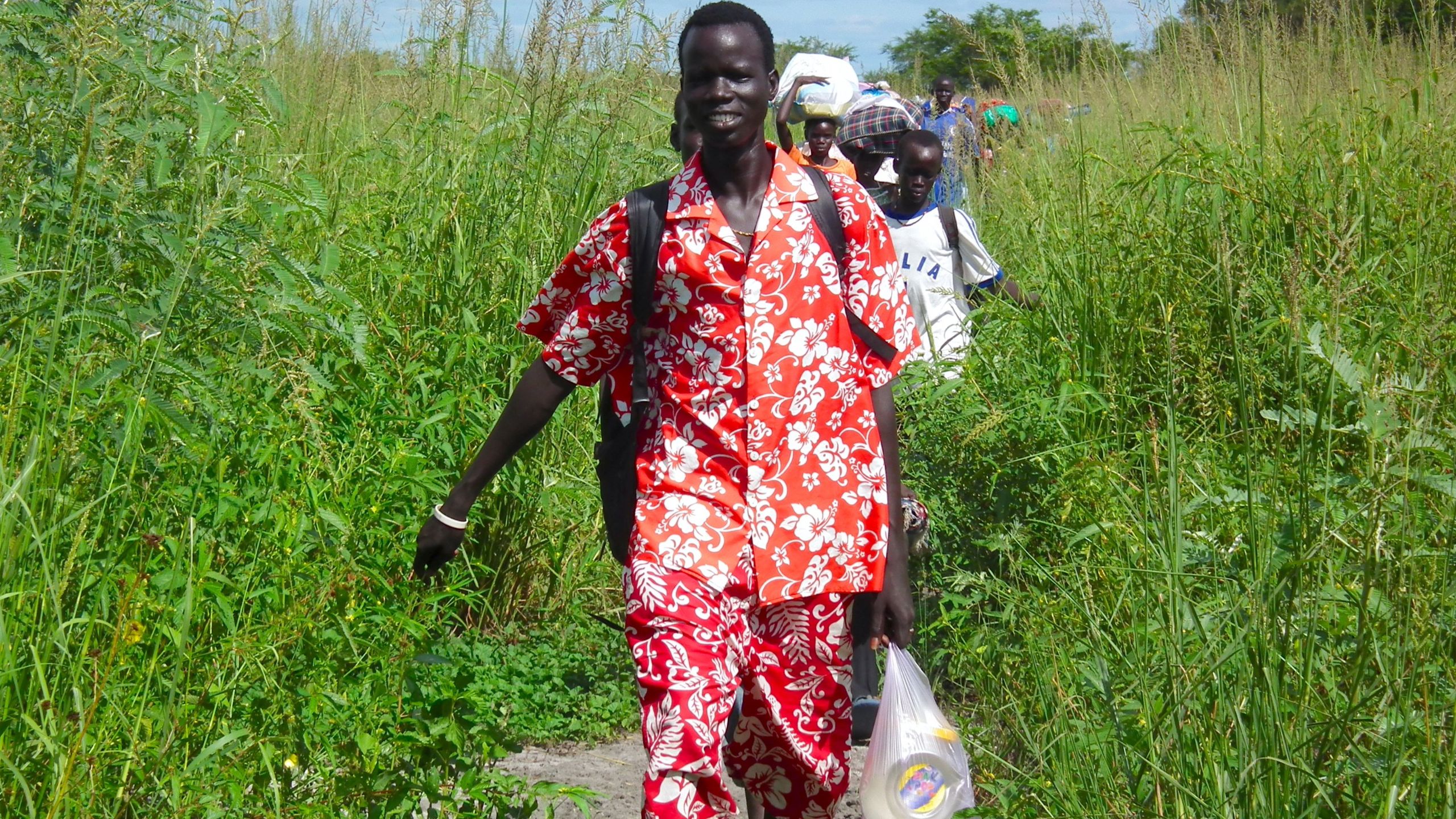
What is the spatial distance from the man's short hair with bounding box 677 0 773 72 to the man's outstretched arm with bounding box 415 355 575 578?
73 cm

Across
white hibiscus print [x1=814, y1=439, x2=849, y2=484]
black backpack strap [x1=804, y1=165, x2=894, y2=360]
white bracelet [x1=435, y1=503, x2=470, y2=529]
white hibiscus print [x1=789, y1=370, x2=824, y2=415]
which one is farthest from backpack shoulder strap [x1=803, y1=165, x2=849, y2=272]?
white bracelet [x1=435, y1=503, x2=470, y2=529]

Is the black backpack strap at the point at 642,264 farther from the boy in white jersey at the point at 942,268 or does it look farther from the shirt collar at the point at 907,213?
the shirt collar at the point at 907,213

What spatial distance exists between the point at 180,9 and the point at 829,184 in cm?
172

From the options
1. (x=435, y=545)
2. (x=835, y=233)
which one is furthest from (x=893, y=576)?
(x=435, y=545)

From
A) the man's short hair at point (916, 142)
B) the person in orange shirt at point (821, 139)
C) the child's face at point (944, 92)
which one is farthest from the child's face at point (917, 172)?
the child's face at point (944, 92)

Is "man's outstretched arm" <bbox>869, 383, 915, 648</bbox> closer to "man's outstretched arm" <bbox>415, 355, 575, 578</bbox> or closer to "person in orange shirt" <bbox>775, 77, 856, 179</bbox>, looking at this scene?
"man's outstretched arm" <bbox>415, 355, 575, 578</bbox>

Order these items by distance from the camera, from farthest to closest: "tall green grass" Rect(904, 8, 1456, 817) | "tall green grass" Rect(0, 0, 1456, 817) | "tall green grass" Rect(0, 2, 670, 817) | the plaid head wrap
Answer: the plaid head wrap
"tall green grass" Rect(0, 2, 670, 817)
"tall green grass" Rect(0, 0, 1456, 817)
"tall green grass" Rect(904, 8, 1456, 817)

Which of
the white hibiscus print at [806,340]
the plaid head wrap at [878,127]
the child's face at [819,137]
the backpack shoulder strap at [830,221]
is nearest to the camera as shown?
the white hibiscus print at [806,340]

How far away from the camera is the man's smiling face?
9.98ft

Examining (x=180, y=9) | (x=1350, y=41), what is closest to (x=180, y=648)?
(x=180, y=9)

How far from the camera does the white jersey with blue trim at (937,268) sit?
5.72 metres

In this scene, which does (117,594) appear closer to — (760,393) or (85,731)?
(85,731)

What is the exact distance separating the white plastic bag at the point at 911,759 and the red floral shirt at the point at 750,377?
8.9 inches

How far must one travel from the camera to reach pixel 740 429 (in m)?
2.97
